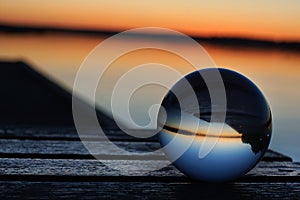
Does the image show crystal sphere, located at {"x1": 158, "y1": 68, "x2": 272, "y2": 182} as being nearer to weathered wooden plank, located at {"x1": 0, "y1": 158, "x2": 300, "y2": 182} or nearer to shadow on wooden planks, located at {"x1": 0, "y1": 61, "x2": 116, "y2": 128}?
weathered wooden plank, located at {"x1": 0, "y1": 158, "x2": 300, "y2": 182}

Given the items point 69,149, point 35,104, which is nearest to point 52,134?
point 69,149

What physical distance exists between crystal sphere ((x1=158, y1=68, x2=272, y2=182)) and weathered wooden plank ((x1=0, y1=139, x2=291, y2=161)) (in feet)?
1.50

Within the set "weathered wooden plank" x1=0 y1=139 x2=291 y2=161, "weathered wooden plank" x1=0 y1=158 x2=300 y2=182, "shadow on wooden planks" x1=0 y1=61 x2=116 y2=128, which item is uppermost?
"shadow on wooden planks" x1=0 y1=61 x2=116 y2=128

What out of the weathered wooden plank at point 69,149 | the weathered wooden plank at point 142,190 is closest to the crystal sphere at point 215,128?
the weathered wooden plank at point 142,190

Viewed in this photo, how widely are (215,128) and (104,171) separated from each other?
1.32ft

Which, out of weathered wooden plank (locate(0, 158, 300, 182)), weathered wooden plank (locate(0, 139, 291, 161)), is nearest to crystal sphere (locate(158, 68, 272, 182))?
weathered wooden plank (locate(0, 158, 300, 182))

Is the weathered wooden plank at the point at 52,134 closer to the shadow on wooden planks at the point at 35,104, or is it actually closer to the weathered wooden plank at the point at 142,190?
the shadow on wooden planks at the point at 35,104

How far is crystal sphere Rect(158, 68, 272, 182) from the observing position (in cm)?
170

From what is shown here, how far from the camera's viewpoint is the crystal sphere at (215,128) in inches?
67.0

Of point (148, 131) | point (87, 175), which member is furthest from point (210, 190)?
point (148, 131)

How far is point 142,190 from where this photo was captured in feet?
5.67

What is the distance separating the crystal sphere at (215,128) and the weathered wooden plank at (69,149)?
18.1 inches

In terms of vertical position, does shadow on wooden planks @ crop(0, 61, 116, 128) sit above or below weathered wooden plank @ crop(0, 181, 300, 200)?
above

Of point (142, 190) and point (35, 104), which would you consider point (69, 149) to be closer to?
point (142, 190)
